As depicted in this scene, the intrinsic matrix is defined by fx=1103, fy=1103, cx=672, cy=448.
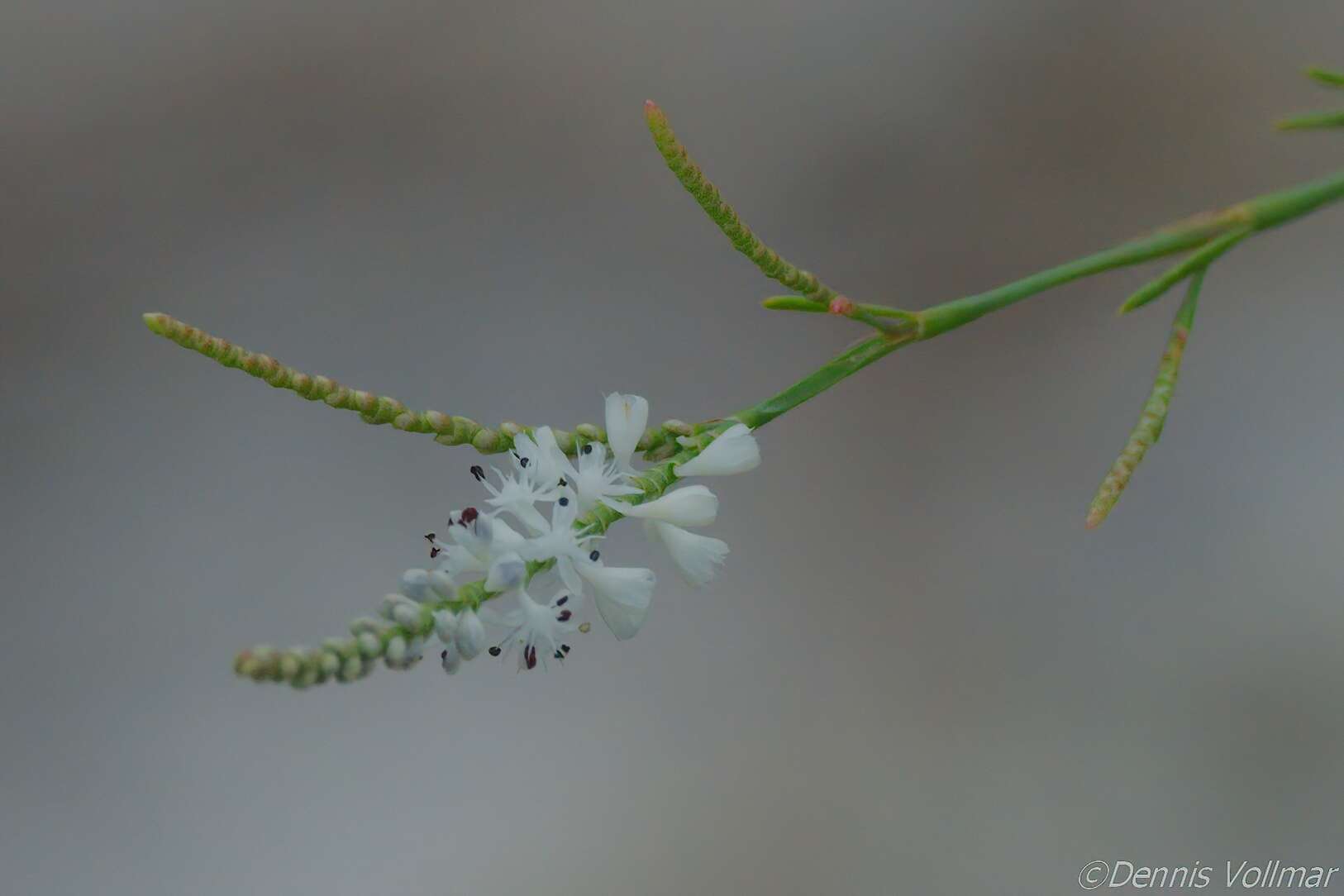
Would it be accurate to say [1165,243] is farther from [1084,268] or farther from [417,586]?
[417,586]

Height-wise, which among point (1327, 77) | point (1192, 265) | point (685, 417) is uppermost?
point (685, 417)

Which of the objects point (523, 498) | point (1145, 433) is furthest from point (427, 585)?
point (1145, 433)

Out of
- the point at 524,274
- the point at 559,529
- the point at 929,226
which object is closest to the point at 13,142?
the point at 524,274

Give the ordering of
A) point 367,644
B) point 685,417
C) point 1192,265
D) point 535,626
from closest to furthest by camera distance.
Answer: point 367,644, point 535,626, point 1192,265, point 685,417

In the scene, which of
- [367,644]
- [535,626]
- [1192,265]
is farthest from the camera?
[1192,265]

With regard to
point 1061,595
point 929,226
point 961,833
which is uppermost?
point 929,226

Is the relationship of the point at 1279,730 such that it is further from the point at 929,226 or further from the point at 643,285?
the point at 643,285

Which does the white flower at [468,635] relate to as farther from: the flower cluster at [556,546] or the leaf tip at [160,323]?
the leaf tip at [160,323]
